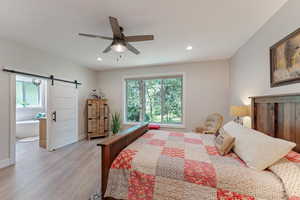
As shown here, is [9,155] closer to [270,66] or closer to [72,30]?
[72,30]

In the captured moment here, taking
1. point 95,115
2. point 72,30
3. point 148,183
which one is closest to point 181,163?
point 148,183

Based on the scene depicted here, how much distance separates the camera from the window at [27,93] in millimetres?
5645

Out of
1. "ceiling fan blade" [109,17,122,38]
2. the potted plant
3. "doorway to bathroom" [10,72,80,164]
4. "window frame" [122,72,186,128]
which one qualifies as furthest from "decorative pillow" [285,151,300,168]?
"doorway to bathroom" [10,72,80,164]

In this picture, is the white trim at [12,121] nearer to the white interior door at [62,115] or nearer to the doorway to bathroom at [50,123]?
the doorway to bathroom at [50,123]

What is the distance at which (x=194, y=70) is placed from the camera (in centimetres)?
413

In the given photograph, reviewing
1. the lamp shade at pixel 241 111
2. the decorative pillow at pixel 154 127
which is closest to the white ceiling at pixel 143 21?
the lamp shade at pixel 241 111

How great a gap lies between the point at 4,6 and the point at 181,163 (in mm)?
3027

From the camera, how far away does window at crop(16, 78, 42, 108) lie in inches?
222

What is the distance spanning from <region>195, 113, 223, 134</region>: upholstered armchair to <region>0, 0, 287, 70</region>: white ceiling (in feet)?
5.91

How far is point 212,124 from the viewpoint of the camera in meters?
3.58

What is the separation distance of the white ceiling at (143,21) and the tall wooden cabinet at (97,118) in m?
1.96

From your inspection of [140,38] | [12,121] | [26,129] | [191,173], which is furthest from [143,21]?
[26,129]

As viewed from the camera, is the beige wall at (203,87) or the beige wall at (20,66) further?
the beige wall at (203,87)

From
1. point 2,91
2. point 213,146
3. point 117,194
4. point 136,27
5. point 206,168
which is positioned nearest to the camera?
point 206,168
